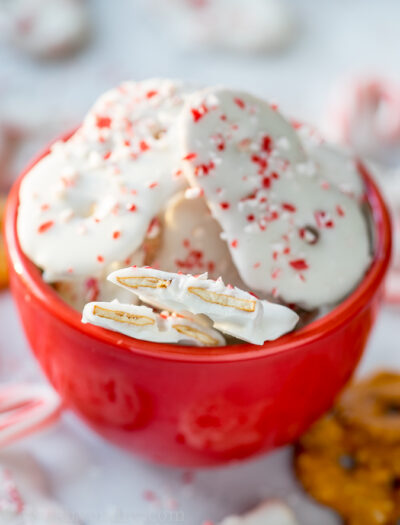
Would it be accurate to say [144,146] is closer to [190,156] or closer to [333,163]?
[190,156]

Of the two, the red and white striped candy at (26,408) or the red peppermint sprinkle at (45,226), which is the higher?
the red peppermint sprinkle at (45,226)

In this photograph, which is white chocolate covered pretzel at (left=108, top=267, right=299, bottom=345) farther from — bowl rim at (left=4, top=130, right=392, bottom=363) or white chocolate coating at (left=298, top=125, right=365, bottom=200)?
white chocolate coating at (left=298, top=125, right=365, bottom=200)

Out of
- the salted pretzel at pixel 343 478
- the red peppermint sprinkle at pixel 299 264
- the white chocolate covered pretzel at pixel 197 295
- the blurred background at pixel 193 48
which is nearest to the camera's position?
the white chocolate covered pretzel at pixel 197 295

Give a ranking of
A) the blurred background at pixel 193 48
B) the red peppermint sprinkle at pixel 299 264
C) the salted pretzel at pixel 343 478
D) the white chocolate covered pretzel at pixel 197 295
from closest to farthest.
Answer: the white chocolate covered pretzel at pixel 197 295, the red peppermint sprinkle at pixel 299 264, the salted pretzel at pixel 343 478, the blurred background at pixel 193 48

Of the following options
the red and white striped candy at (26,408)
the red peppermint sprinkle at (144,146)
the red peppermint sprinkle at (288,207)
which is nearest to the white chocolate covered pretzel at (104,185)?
the red peppermint sprinkle at (144,146)

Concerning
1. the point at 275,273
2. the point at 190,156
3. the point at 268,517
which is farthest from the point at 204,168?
the point at 268,517

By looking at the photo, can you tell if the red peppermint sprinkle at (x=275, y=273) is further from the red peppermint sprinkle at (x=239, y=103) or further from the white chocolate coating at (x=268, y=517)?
the white chocolate coating at (x=268, y=517)

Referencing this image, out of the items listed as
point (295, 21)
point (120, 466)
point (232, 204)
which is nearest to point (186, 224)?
point (232, 204)
